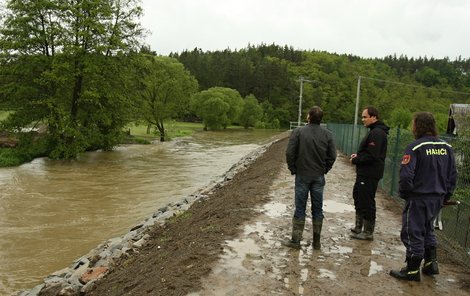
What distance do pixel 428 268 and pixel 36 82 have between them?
81.3 ft

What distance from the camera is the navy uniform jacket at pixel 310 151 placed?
20.6ft

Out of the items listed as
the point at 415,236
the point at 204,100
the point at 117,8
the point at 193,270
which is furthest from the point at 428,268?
the point at 204,100

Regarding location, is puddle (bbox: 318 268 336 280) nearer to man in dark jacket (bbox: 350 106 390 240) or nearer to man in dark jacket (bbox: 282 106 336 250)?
man in dark jacket (bbox: 282 106 336 250)

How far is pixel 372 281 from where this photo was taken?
Result: 550 centimetres

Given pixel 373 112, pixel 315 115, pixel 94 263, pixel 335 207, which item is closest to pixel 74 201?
pixel 94 263

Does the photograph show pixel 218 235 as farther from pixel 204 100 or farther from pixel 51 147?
pixel 204 100

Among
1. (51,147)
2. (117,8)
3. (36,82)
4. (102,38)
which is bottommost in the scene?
(51,147)

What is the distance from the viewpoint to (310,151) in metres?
6.28

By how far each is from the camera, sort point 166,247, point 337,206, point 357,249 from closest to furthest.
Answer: point 357,249, point 166,247, point 337,206

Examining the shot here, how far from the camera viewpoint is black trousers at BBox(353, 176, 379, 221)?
22.6ft

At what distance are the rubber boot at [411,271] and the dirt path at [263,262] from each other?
0.32 ft

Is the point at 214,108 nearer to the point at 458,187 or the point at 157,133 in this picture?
the point at 157,133

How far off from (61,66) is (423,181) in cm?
2330

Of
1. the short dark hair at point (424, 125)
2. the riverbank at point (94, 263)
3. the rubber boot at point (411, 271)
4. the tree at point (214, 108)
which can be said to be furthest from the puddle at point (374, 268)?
the tree at point (214, 108)
